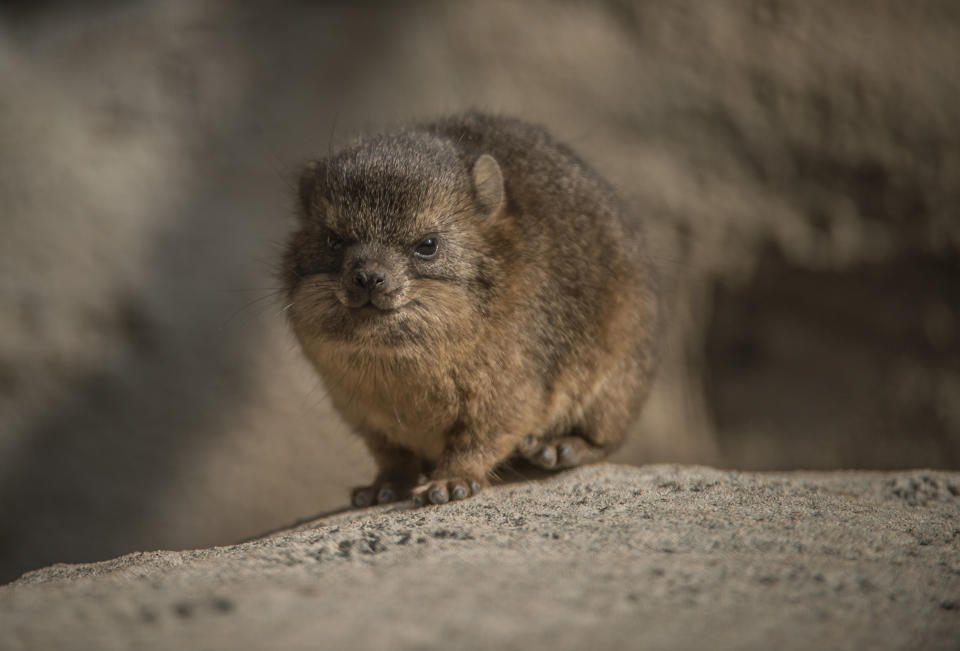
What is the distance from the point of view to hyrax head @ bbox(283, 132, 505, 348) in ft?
14.4

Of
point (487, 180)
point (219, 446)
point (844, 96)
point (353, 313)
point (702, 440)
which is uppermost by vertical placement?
point (844, 96)

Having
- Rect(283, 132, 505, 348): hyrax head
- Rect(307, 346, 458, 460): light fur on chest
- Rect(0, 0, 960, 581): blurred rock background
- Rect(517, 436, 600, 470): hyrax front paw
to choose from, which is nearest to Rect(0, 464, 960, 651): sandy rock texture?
Rect(307, 346, 458, 460): light fur on chest

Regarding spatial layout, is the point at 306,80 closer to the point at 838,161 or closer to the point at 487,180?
the point at 487,180

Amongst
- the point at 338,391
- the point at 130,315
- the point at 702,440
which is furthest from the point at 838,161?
the point at 130,315

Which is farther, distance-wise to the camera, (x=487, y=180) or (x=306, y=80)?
(x=306, y=80)

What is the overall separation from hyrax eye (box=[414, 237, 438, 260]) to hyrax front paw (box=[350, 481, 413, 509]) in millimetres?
1368

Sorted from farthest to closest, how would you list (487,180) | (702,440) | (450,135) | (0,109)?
(702,440), (0,109), (450,135), (487,180)

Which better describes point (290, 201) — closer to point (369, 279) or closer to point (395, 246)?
point (395, 246)

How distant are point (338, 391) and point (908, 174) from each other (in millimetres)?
6220

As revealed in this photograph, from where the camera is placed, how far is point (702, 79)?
849 centimetres

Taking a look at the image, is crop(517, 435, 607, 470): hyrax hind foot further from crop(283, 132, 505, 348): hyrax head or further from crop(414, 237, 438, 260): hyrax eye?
crop(414, 237, 438, 260): hyrax eye

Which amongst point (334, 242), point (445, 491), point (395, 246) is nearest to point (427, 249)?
point (395, 246)

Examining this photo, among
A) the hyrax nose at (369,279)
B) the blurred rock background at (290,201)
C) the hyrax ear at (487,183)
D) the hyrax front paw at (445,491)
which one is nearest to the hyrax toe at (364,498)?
the hyrax front paw at (445,491)

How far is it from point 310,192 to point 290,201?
312 centimetres
